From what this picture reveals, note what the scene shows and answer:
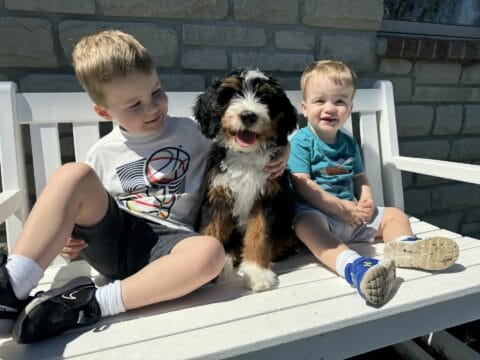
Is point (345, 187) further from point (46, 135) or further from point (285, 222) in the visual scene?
point (46, 135)

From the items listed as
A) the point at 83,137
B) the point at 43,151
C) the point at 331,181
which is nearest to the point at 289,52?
the point at 331,181

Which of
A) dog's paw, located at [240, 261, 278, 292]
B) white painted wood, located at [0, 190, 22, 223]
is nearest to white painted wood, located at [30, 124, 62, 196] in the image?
white painted wood, located at [0, 190, 22, 223]

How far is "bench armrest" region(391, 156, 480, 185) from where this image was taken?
2.00 metres

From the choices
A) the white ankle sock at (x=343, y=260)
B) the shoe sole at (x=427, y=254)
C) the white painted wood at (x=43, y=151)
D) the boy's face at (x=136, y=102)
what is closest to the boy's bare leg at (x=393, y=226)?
the shoe sole at (x=427, y=254)

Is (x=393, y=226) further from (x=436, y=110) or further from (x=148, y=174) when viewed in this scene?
(x=436, y=110)

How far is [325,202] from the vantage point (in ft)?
6.80

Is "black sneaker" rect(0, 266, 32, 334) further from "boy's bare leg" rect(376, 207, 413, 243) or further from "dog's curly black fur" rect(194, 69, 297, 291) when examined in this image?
"boy's bare leg" rect(376, 207, 413, 243)

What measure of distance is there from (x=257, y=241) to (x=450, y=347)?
4.88 feet

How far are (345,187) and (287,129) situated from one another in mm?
637

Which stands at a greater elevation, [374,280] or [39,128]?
[39,128]

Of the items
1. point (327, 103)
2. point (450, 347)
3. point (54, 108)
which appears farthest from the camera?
point (450, 347)

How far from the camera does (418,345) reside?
8.24ft

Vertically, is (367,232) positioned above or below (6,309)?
below

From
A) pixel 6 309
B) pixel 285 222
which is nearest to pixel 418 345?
pixel 285 222
